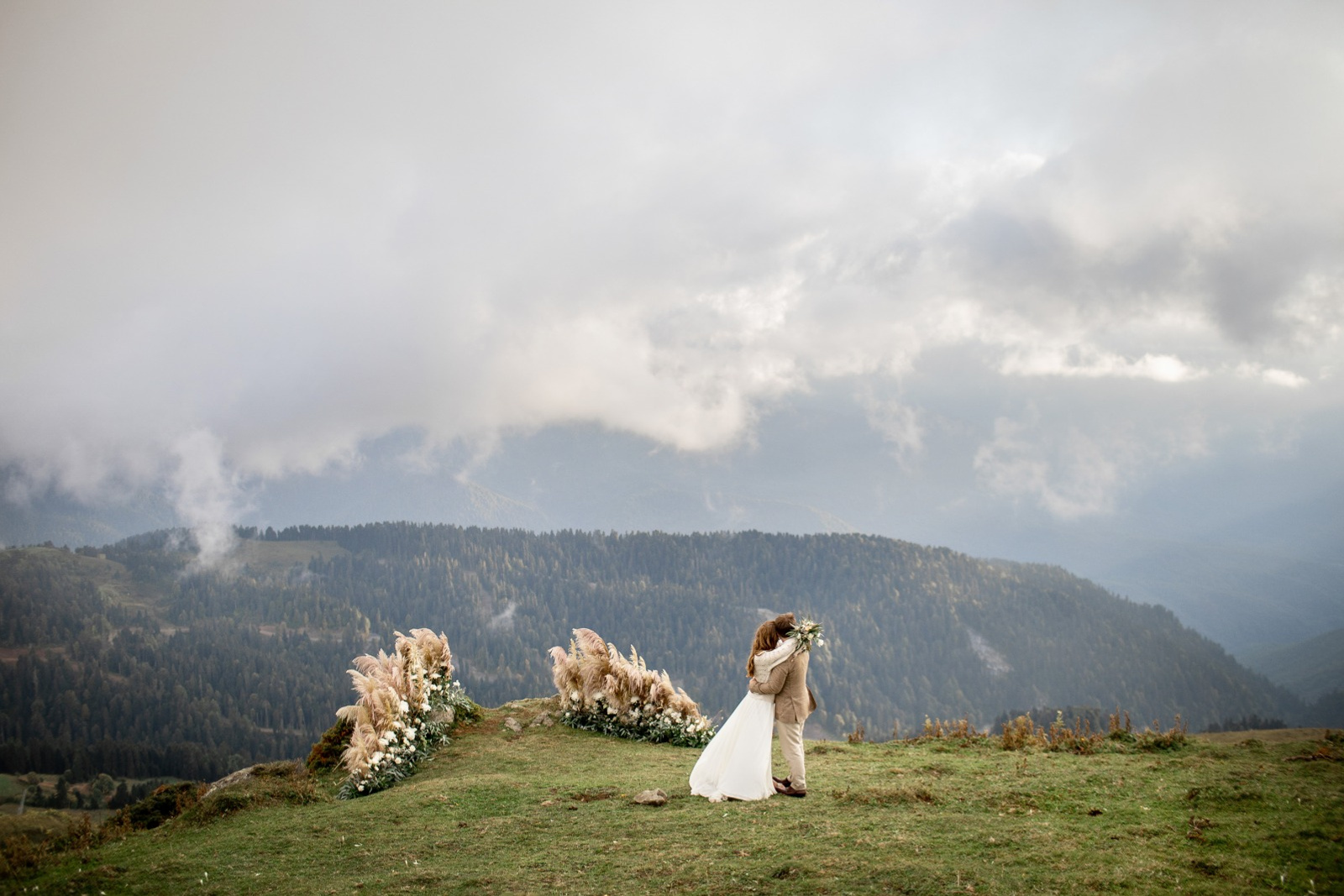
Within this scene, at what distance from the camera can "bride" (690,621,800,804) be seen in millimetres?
11719

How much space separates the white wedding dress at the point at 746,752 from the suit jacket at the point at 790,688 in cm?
10

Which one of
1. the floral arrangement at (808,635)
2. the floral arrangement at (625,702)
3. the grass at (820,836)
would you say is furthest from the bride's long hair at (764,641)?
the floral arrangement at (625,702)

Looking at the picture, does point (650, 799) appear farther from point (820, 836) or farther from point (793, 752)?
point (820, 836)

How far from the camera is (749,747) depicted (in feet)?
39.1

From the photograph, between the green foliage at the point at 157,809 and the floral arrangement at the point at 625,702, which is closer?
the green foliage at the point at 157,809

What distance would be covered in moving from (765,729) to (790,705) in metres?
0.58

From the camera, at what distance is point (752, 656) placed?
12.3 meters

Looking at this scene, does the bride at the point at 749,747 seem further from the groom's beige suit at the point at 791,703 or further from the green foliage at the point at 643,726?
the green foliage at the point at 643,726

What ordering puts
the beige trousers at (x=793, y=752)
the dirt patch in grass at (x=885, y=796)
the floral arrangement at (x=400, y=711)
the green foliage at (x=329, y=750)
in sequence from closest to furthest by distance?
1. the dirt patch in grass at (x=885, y=796)
2. the beige trousers at (x=793, y=752)
3. the floral arrangement at (x=400, y=711)
4. the green foliage at (x=329, y=750)

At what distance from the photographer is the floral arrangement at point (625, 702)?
19141 millimetres

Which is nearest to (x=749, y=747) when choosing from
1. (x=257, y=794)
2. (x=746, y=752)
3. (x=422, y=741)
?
(x=746, y=752)

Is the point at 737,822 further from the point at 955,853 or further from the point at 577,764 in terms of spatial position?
the point at 577,764

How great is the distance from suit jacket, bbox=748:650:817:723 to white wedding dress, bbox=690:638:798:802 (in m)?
0.10

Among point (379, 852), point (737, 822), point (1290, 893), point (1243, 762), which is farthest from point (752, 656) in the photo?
point (1243, 762)
